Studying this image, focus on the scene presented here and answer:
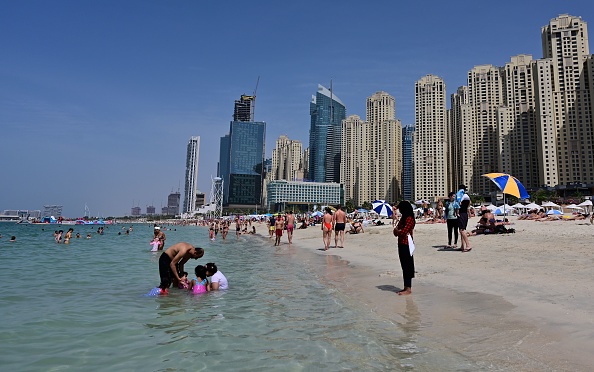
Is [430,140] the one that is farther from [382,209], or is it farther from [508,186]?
[508,186]

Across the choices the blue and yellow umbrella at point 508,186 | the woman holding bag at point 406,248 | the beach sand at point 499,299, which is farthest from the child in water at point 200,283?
the blue and yellow umbrella at point 508,186

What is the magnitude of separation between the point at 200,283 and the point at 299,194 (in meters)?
180

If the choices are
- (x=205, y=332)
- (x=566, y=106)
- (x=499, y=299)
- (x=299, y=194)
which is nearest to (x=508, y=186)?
(x=499, y=299)

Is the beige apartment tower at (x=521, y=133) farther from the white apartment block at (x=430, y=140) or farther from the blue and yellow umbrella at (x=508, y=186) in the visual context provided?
the blue and yellow umbrella at (x=508, y=186)

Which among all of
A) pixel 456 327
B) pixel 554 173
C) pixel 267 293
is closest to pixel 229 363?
pixel 456 327

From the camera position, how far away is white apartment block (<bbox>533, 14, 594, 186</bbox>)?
3396 inches

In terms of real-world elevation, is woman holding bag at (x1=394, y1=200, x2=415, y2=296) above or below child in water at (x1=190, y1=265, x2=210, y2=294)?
above

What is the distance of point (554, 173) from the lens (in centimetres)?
8938

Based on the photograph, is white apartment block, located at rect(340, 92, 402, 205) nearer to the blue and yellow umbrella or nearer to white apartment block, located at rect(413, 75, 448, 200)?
white apartment block, located at rect(413, 75, 448, 200)

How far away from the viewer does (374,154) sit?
499ft

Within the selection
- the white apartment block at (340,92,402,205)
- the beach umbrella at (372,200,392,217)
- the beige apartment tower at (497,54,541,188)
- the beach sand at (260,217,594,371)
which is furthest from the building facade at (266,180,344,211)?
the beach sand at (260,217,594,371)

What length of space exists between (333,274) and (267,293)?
10.0 ft

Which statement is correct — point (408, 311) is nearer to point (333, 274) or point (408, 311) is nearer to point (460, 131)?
point (333, 274)

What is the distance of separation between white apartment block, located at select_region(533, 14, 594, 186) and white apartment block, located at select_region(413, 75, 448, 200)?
30501 mm
